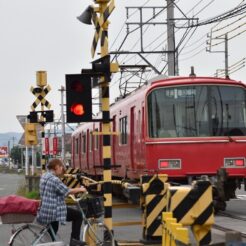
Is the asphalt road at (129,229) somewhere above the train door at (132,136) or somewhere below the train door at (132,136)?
below

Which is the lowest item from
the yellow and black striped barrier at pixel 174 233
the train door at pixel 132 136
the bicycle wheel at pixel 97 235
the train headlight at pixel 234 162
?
the bicycle wheel at pixel 97 235

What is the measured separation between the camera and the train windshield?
17.3 m

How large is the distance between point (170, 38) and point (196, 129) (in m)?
11.2

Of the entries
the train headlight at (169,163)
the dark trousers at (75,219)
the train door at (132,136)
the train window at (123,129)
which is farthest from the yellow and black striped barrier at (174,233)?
the train window at (123,129)

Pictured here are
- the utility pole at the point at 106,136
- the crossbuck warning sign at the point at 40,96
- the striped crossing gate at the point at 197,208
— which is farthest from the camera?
the crossbuck warning sign at the point at 40,96

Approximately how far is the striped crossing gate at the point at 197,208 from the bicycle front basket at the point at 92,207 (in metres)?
1.21

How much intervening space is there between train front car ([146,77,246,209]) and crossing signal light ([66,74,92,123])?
692 centimetres

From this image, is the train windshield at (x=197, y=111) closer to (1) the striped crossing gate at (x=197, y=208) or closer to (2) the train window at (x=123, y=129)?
(2) the train window at (x=123, y=129)

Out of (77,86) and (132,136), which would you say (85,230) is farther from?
(132,136)

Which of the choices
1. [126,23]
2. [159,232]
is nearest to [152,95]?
[159,232]

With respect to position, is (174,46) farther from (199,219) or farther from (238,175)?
(199,219)

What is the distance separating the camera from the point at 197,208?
30.8 ft

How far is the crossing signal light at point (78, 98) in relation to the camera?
1021 cm

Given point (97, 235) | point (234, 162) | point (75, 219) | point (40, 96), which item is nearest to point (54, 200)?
point (75, 219)
